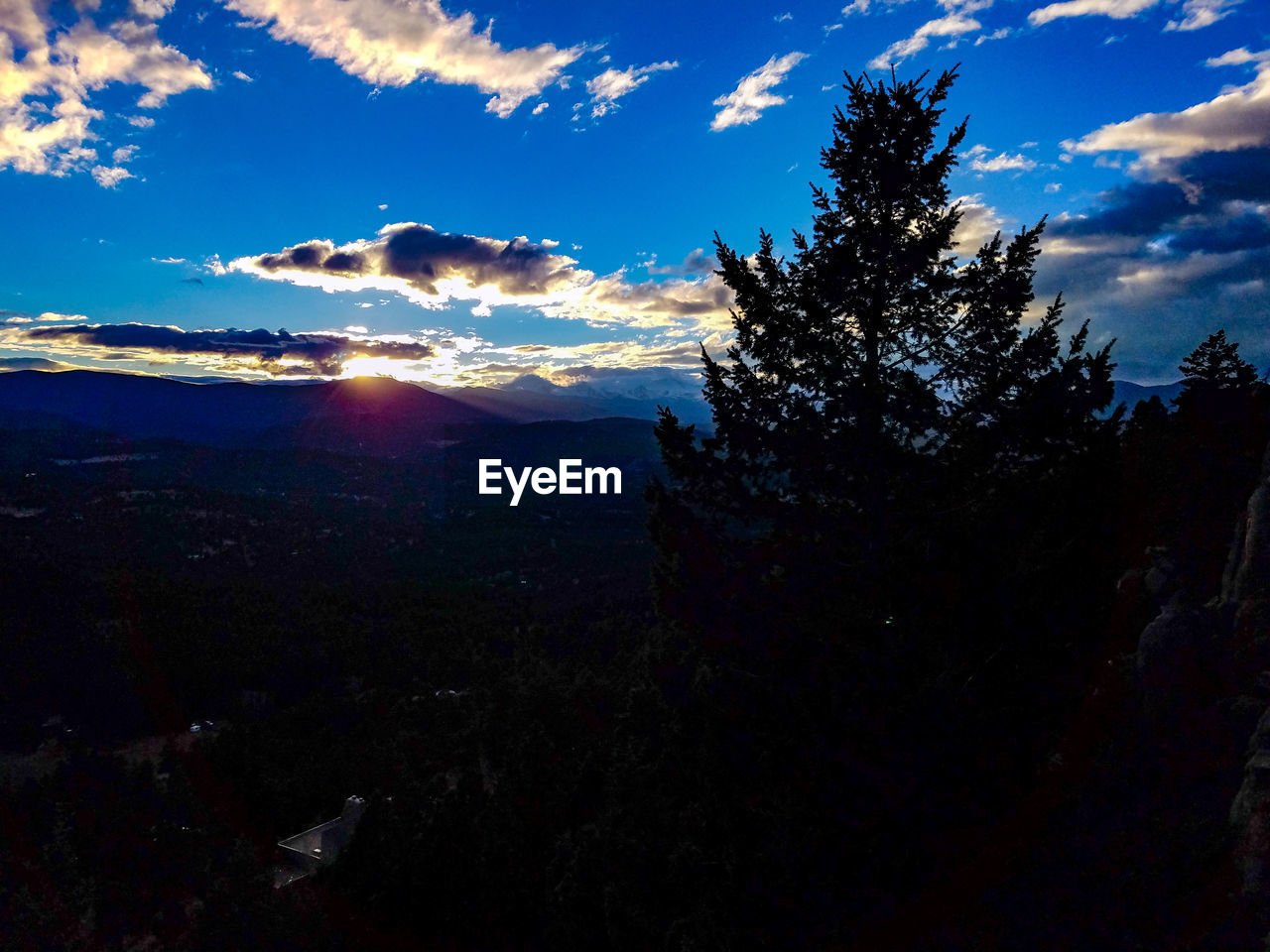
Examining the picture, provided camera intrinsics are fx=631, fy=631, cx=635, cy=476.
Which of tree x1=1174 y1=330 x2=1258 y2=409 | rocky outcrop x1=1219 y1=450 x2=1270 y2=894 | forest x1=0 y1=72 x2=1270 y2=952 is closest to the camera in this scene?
rocky outcrop x1=1219 y1=450 x2=1270 y2=894

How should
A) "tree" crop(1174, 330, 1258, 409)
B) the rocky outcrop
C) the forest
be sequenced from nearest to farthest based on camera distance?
1. the rocky outcrop
2. the forest
3. "tree" crop(1174, 330, 1258, 409)

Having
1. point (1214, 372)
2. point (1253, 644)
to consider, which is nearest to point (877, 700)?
point (1253, 644)

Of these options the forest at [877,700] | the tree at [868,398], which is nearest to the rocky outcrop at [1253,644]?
the forest at [877,700]

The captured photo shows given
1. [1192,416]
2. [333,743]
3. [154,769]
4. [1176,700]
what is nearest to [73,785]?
[154,769]

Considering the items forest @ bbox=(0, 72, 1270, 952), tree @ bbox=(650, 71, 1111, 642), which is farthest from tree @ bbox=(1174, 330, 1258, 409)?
tree @ bbox=(650, 71, 1111, 642)

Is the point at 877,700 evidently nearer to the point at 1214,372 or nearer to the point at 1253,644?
the point at 1253,644

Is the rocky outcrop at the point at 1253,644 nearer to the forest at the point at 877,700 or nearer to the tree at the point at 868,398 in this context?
the forest at the point at 877,700

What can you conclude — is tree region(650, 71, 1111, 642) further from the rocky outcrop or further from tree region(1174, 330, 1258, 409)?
tree region(1174, 330, 1258, 409)

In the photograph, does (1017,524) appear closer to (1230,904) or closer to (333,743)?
Answer: (1230,904)
